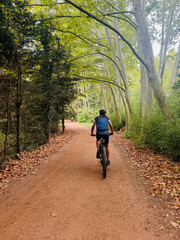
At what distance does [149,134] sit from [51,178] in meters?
5.41

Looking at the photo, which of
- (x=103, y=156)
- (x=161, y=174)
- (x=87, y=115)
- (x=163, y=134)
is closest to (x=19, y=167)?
(x=103, y=156)

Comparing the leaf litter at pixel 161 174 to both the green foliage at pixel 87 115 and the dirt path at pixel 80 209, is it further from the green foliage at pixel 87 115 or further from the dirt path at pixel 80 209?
the green foliage at pixel 87 115

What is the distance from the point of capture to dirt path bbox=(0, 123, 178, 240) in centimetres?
273

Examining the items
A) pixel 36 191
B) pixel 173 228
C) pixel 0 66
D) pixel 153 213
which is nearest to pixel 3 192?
pixel 36 191

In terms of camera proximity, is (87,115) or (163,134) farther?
(87,115)

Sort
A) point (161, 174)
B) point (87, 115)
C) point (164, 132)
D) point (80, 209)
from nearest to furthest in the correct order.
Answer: point (80, 209) → point (161, 174) → point (164, 132) → point (87, 115)

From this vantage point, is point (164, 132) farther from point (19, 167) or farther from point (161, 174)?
point (19, 167)

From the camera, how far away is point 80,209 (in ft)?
11.2

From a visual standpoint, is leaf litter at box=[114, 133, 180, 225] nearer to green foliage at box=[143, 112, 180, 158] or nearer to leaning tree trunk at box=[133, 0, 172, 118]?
green foliage at box=[143, 112, 180, 158]

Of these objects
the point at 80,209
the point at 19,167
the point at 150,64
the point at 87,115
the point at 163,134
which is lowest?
the point at 19,167

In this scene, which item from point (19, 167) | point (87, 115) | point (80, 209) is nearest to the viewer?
point (80, 209)

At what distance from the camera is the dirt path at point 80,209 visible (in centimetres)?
273

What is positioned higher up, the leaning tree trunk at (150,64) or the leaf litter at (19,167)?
the leaning tree trunk at (150,64)

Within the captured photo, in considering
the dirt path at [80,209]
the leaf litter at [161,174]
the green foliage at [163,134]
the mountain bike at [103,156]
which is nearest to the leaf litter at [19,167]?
the dirt path at [80,209]
